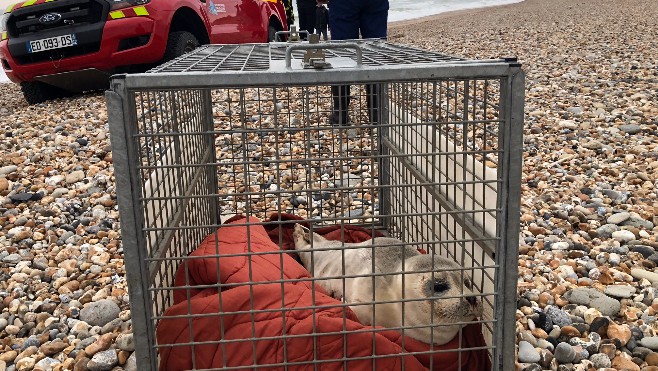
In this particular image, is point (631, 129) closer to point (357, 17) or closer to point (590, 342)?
point (357, 17)

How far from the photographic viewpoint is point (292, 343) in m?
1.90

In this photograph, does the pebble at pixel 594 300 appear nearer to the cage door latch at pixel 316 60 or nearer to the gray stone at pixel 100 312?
the cage door latch at pixel 316 60

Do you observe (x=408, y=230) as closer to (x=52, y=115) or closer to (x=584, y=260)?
(x=584, y=260)

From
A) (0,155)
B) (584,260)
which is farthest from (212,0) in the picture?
(584,260)

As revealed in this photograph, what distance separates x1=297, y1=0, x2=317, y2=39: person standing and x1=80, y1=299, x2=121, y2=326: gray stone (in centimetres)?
823

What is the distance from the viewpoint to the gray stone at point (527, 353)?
7.59 feet

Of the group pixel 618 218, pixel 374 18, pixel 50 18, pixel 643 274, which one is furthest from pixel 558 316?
pixel 50 18

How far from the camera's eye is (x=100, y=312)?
110 inches

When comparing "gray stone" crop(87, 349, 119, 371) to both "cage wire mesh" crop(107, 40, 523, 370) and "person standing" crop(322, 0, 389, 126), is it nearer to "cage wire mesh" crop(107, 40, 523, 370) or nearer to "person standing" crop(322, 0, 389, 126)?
"cage wire mesh" crop(107, 40, 523, 370)

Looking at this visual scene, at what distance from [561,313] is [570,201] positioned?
4.90 feet

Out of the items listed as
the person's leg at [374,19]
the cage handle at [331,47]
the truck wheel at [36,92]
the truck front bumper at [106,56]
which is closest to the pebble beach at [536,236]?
the truck front bumper at [106,56]

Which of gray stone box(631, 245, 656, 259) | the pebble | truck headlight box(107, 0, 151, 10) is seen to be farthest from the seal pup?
truck headlight box(107, 0, 151, 10)

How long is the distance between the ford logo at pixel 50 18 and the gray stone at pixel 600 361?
22.1 feet

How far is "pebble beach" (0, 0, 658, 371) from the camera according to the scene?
8.17ft
